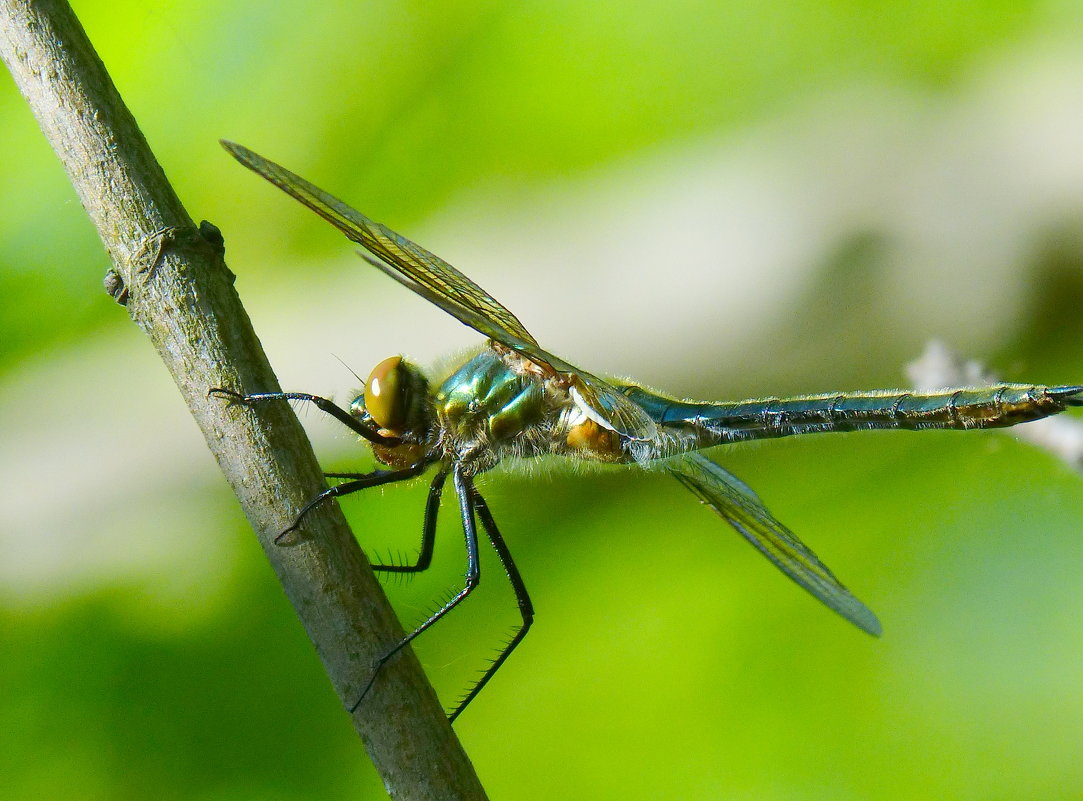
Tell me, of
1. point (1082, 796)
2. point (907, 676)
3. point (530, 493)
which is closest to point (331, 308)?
point (530, 493)

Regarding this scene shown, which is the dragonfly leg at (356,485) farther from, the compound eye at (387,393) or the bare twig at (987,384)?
the bare twig at (987,384)

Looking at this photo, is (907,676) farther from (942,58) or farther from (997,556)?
(942,58)

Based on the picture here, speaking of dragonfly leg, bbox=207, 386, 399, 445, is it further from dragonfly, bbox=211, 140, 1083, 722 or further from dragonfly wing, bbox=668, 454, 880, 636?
dragonfly wing, bbox=668, 454, 880, 636

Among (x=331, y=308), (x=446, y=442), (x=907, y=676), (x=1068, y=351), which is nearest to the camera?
(x=446, y=442)

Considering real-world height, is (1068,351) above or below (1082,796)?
above

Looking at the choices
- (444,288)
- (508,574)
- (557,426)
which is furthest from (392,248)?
(508,574)
